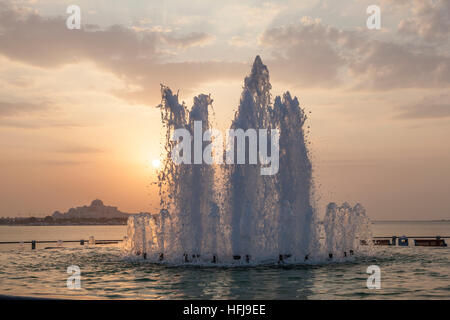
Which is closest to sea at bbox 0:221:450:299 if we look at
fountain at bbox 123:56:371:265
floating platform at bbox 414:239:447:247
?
fountain at bbox 123:56:371:265

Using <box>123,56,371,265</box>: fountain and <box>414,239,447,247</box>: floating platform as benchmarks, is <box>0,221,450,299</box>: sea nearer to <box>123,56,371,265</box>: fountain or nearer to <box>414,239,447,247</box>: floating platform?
<box>123,56,371,265</box>: fountain

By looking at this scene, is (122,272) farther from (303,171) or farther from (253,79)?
(253,79)

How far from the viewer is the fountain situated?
2836 centimetres

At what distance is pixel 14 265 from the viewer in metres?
29.5

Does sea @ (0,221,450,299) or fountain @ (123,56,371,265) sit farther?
fountain @ (123,56,371,265)

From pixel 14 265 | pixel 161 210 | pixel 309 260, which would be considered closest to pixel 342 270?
pixel 309 260

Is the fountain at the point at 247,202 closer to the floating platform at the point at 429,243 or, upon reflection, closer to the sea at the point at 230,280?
the sea at the point at 230,280

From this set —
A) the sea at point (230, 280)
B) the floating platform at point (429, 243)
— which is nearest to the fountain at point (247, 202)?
the sea at point (230, 280)

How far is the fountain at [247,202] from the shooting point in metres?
28.4

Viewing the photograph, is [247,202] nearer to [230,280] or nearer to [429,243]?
[230,280]

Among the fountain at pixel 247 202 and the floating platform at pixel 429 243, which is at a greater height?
the fountain at pixel 247 202

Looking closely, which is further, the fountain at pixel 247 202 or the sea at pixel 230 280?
the fountain at pixel 247 202

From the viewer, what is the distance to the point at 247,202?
94.3ft

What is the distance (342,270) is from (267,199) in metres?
7.39
